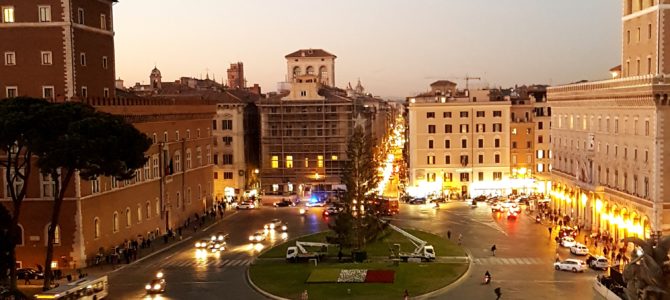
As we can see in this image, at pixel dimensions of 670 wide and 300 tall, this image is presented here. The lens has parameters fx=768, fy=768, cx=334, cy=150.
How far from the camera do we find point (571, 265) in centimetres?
4494

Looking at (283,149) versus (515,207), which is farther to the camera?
(283,149)

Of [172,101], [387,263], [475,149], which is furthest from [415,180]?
[387,263]

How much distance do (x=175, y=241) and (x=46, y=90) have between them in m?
15.7

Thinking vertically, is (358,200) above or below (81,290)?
above

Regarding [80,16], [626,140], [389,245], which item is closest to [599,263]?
[626,140]

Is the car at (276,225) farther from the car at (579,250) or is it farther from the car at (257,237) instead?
the car at (579,250)

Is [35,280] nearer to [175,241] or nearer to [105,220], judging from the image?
[105,220]

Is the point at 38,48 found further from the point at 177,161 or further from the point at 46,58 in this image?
the point at 177,161

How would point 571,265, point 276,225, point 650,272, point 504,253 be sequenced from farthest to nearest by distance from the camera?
point 276,225, point 504,253, point 571,265, point 650,272

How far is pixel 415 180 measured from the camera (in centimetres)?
8469

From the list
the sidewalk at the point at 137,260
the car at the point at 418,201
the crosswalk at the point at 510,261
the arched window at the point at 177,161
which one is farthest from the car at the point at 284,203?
the crosswalk at the point at 510,261

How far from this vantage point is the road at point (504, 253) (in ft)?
131

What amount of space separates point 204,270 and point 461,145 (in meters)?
43.4

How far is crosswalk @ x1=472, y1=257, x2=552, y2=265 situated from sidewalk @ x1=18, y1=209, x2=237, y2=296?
22477mm
